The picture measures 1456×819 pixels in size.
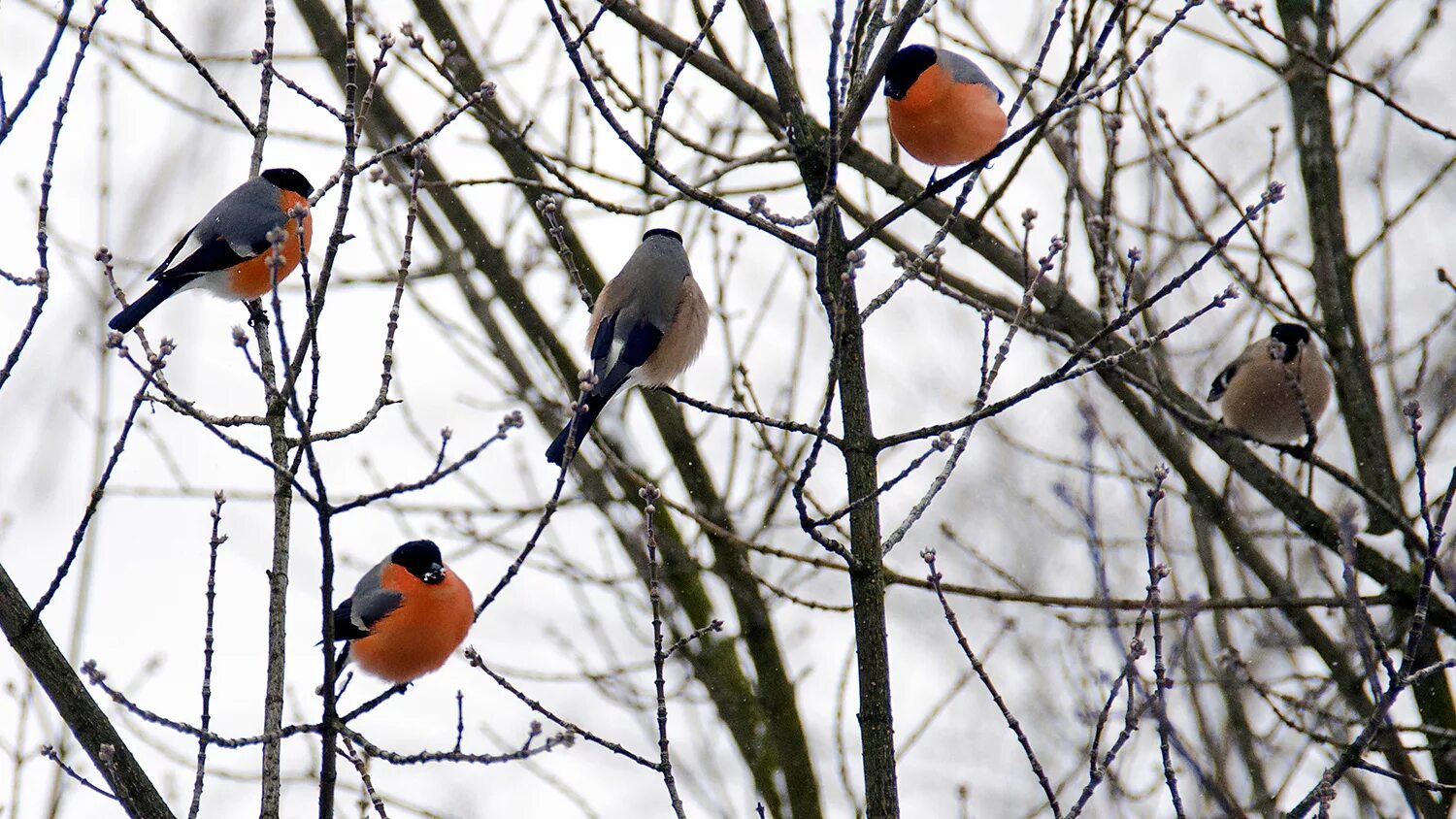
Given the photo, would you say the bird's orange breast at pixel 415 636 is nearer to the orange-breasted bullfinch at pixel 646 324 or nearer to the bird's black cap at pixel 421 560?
the bird's black cap at pixel 421 560

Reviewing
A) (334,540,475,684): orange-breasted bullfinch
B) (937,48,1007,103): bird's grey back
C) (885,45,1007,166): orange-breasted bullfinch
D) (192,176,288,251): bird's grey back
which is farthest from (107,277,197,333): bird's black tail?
(937,48,1007,103): bird's grey back

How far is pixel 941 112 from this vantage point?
12.8ft

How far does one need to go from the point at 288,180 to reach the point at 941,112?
90.3 inches

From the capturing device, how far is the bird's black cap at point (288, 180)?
4.74 meters

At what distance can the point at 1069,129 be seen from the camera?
3.91 m

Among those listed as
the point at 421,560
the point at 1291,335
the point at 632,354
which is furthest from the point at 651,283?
the point at 1291,335

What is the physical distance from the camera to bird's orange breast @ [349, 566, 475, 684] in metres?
3.93

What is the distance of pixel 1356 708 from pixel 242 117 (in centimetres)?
337

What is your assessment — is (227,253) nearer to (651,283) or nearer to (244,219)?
(244,219)

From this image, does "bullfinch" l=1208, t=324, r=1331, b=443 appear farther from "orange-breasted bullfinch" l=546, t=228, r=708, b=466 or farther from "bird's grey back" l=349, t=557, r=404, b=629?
"bird's grey back" l=349, t=557, r=404, b=629

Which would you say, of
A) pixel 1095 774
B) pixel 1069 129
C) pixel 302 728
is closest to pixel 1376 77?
pixel 1069 129

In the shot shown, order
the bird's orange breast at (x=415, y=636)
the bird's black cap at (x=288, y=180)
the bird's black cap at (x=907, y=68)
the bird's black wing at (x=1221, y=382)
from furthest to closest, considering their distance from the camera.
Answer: the bird's black wing at (x=1221, y=382), the bird's black cap at (x=288, y=180), the bird's black cap at (x=907, y=68), the bird's orange breast at (x=415, y=636)

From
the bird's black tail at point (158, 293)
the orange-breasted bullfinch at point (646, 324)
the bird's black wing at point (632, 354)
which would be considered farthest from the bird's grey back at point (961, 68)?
the bird's black tail at point (158, 293)

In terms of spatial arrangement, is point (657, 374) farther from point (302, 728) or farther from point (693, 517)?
point (302, 728)
